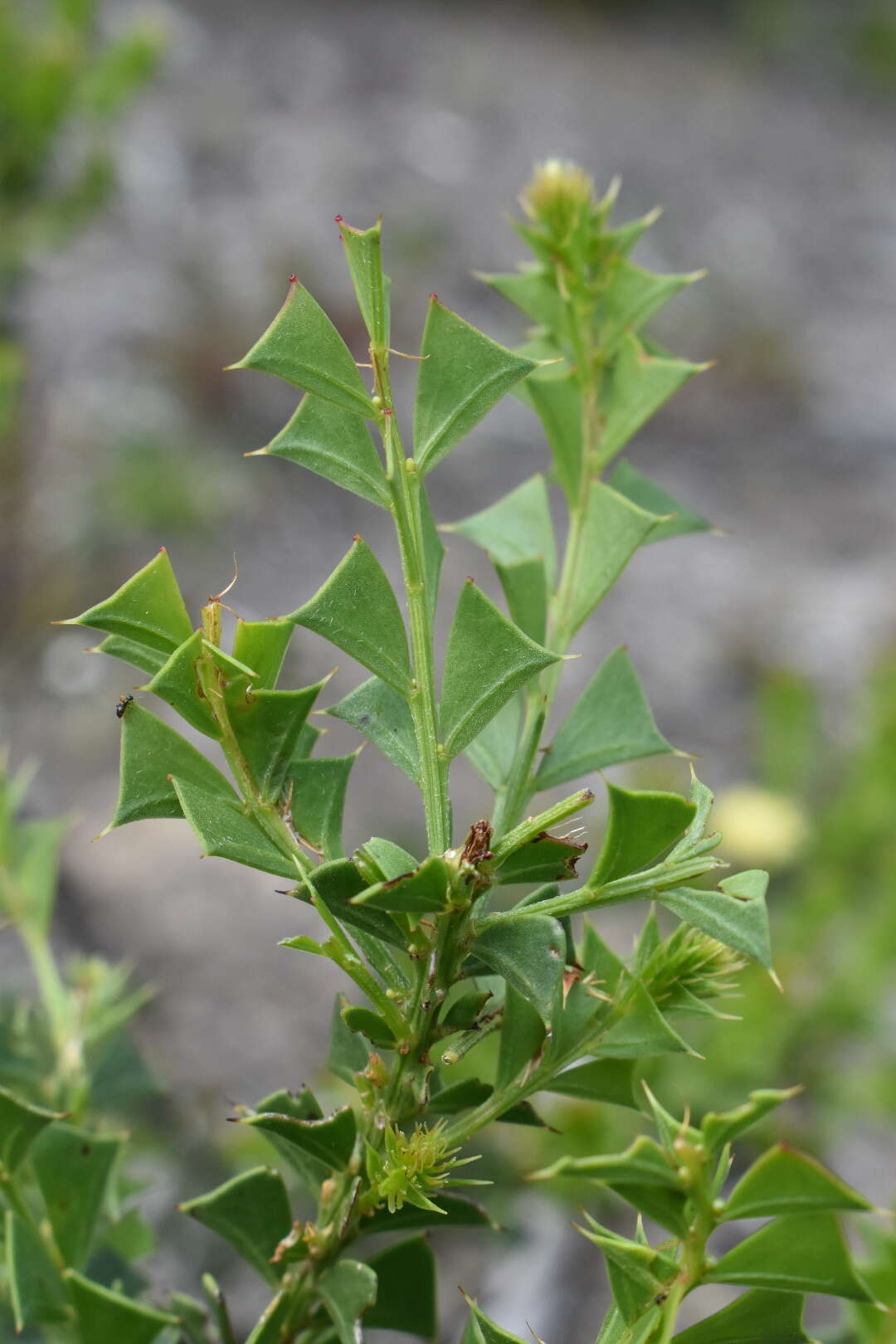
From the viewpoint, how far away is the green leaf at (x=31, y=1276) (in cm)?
43

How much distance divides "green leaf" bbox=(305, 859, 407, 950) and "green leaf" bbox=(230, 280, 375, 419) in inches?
5.6

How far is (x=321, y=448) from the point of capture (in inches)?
14.7

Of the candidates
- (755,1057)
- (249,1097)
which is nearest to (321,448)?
(755,1057)

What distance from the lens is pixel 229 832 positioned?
0.36 m

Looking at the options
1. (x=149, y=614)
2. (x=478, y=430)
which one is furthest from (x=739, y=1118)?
(x=478, y=430)

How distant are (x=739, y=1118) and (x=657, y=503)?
→ 281mm

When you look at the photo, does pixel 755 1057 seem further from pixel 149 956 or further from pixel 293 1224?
pixel 293 1224

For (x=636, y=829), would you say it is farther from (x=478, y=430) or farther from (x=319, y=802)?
(x=478, y=430)

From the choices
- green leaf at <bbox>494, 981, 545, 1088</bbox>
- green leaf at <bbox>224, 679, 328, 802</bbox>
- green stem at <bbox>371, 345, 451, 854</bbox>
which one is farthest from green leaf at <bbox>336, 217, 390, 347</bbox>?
green leaf at <bbox>494, 981, 545, 1088</bbox>

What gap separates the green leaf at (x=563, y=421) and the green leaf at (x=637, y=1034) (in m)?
0.21

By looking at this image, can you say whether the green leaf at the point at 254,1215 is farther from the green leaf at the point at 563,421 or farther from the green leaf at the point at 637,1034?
the green leaf at the point at 563,421

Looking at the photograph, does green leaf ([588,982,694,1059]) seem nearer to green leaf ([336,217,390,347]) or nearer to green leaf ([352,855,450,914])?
green leaf ([352,855,450,914])

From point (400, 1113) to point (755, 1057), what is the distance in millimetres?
1297

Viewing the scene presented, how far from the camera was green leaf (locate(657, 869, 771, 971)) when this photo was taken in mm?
333
